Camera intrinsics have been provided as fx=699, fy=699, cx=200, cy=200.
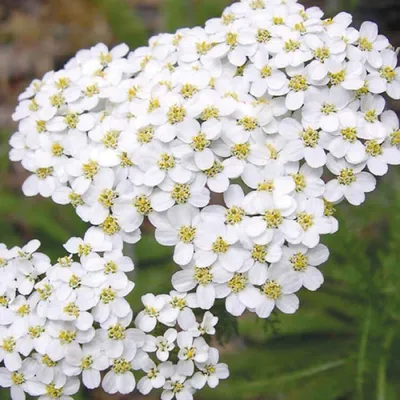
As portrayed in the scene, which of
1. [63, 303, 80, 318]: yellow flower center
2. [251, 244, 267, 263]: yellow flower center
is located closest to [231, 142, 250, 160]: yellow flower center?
[251, 244, 267, 263]: yellow flower center

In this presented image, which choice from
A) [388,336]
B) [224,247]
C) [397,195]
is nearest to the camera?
[224,247]

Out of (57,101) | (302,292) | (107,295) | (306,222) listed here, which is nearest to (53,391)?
(107,295)

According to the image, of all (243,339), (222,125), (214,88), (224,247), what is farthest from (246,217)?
(243,339)

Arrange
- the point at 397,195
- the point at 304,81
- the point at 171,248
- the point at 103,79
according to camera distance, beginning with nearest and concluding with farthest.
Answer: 1. the point at 304,81
2. the point at 103,79
3. the point at 397,195
4. the point at 171,248

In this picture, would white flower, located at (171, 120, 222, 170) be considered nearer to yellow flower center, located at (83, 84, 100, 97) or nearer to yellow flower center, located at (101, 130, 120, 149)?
yellow flower center, located at (101, 130, 120, 149)

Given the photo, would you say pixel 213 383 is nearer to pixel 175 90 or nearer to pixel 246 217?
pixel 246 217

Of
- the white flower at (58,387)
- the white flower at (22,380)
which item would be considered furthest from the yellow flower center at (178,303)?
the white flower at (22,380)
